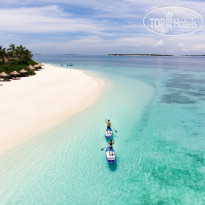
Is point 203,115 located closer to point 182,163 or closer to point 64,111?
point 182,163

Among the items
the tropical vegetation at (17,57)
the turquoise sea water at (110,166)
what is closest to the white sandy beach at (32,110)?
the turquoise sea water at (110,166)

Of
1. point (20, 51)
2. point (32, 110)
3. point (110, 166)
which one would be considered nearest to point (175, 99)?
point (110, 166)

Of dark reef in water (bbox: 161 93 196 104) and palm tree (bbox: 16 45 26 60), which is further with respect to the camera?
palm tree (bbox: 16 45 26 60)

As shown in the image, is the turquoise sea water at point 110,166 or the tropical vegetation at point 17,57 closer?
the turquoise sea water at point 110,166

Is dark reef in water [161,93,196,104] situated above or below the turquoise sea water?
above

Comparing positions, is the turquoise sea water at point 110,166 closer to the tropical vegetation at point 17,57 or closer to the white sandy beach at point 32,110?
the white sandy beach at point 32,110

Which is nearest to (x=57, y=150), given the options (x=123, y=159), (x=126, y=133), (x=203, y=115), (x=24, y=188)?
(x=24, y=188)

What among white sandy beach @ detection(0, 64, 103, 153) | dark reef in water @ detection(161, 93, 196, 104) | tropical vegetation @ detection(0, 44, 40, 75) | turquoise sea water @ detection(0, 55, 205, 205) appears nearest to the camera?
turquoise sea water @ detection(0, 55, 205, 205)

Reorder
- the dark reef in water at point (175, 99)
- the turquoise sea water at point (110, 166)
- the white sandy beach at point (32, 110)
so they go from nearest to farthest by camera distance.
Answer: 1. the turquoise sea water at point (110, 166)
2. the white sandy beach at point (32, 110)
3. the dark reef in water at point (175, 99)

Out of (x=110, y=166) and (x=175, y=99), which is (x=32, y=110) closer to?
(x=110, y=166)

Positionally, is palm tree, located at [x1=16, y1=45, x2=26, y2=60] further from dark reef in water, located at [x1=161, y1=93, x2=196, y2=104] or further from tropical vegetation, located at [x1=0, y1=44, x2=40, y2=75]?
dark reef in water, located at [x1=161, y1=93, x2=196, y2=104]

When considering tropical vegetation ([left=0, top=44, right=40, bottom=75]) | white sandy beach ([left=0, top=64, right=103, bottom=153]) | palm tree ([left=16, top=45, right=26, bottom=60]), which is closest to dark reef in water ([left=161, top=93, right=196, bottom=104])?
white sandy beach ([left=0, top=64, right=103, bottom=153])
